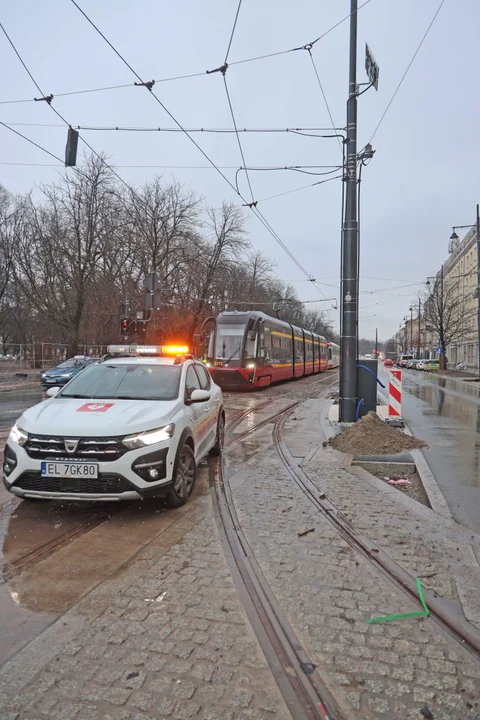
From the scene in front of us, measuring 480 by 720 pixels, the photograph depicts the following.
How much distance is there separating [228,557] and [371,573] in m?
1.12

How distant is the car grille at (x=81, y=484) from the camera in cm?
445

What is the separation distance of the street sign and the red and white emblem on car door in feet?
31.9

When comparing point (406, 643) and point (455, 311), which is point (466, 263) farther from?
point (406, 643)

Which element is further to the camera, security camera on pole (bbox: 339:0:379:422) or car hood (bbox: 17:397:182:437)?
security camera on pole (bbox: 339:0:379:422)

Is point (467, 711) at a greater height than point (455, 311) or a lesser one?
lesser

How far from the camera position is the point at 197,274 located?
124ft

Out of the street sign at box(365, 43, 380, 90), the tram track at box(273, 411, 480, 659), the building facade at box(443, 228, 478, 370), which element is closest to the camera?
the tram track at box(273, 411, 480, 659)

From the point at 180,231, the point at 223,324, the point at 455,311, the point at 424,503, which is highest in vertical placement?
the point at 180,231

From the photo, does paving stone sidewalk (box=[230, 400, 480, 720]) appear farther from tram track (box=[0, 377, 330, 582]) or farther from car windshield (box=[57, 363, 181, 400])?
car windshield (box=[57, 363, 181, 400])

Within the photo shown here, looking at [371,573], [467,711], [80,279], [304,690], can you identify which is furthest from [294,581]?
[80,279]

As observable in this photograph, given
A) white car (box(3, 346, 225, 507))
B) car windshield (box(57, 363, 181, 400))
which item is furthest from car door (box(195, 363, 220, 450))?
white car (box(3, 346, 225, 507))

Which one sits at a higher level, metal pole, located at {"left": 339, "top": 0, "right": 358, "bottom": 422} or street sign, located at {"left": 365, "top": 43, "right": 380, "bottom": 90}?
street sign, located at {"left": 365, "top": 43, "right": 380, "bottom": 90}

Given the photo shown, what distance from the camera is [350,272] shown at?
11148 mm

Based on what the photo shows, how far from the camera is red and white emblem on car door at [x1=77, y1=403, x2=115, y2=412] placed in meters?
5.00
